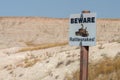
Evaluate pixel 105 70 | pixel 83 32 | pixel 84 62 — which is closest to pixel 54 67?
pixel 105 70

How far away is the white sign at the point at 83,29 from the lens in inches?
373

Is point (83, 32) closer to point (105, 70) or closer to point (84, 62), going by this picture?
point (84, 62)

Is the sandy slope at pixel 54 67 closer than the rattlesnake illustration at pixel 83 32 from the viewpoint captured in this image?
No

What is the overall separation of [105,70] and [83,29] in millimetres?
5733

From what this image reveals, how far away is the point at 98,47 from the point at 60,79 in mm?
3309

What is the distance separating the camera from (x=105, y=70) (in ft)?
49.4

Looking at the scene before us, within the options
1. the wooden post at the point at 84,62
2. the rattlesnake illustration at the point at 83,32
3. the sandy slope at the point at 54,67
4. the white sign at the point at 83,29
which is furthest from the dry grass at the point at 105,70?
the rattlesnake illustration at the point at 83,32

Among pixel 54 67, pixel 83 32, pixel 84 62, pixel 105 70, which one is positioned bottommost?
pixel 54 67

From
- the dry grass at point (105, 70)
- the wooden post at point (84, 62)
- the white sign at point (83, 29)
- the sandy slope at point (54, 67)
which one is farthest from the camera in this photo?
the sandy slope at point (54, 67)

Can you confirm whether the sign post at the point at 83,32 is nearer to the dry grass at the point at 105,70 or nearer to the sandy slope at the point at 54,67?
the dry grass at the point at 105,70

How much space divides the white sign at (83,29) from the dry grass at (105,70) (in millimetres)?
4822

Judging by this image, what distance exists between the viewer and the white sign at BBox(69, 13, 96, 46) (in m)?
9.48

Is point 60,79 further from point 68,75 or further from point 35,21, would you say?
point 35,21

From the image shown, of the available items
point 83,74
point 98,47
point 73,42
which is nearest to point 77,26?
point 73,42
